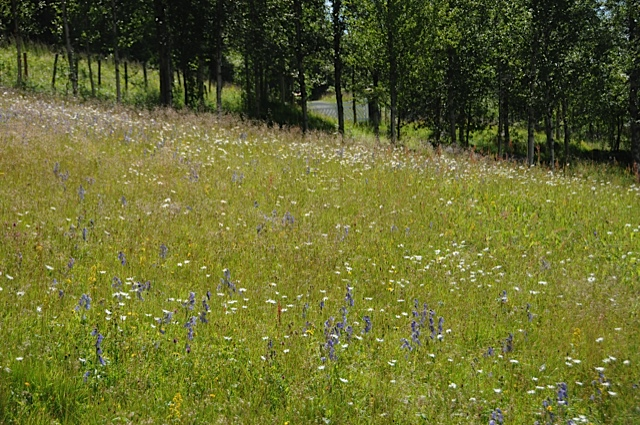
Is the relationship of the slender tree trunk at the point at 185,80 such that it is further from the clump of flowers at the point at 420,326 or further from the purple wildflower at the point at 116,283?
the clump of flowers at the point at 420,326

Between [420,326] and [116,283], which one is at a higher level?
[116,283]

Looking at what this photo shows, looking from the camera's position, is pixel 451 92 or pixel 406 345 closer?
pixel 406 345

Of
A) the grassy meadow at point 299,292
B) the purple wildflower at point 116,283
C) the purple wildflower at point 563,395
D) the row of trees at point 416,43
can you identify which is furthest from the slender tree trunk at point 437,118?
the purple wildflower at point 563,395

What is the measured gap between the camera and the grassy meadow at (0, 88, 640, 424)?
4668mm

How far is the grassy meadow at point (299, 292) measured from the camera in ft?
15.3

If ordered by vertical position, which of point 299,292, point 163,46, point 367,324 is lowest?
point 367,324

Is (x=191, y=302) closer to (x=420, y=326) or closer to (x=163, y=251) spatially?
(x=163, y=251)

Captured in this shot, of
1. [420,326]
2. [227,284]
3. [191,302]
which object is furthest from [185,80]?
[420,326]

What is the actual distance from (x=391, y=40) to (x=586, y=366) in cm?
2189

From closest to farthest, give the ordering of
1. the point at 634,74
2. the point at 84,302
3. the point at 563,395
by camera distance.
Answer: the point at 563,395 < the point at 84,302 < the point at 634,74

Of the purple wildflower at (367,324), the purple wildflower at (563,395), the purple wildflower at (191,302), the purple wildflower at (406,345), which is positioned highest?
the purple wildflower at (191,302)

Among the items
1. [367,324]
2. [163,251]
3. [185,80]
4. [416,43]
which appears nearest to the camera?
[367,324]

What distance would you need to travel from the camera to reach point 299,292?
6797 mm

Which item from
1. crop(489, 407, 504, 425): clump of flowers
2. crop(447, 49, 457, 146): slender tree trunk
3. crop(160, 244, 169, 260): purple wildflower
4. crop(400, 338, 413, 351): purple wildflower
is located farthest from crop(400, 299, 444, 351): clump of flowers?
crop(447, 49, 457, 146): slender tree trunk
